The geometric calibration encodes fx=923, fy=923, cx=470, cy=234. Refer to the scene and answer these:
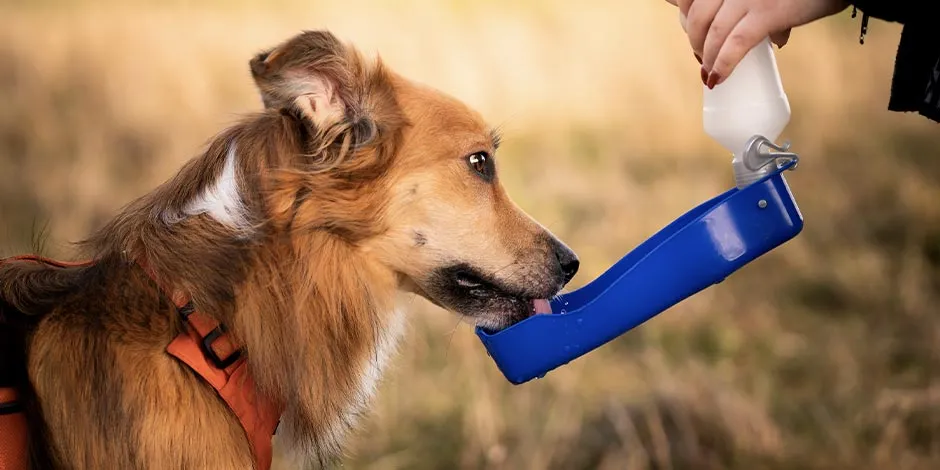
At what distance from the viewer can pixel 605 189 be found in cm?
561

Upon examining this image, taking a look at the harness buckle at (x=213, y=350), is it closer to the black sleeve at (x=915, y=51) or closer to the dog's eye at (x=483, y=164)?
the dog's eye at (x=483, y=164)

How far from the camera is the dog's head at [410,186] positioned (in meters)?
2.31

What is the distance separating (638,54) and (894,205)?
181 cm

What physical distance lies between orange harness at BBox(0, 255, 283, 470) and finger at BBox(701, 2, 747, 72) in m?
1.26

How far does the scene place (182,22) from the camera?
5.61 meters

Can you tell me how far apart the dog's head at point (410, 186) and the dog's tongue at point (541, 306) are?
0.02 m

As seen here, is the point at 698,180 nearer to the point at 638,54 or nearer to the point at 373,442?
the point at 638,54

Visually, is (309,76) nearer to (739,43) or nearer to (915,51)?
(739,43)

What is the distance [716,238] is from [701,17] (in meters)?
0.55

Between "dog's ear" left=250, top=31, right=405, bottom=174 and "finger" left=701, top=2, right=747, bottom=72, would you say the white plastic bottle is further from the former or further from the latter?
"dog's ear" left=250, top=31, right=405, bottom=174

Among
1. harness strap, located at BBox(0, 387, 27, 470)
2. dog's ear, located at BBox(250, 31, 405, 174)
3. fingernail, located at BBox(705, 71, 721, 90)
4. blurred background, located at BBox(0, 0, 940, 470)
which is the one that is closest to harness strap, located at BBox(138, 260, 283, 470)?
harness strap, located at BBox(0, 387, 27, 470)

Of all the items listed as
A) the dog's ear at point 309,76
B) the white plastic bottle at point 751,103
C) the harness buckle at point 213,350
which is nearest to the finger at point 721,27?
the white plastic bottle at point 751,103

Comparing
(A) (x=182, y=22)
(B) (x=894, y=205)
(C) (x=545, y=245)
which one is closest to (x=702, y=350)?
(B) (x=894, y=205)

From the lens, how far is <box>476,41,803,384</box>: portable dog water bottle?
2.14 meters
